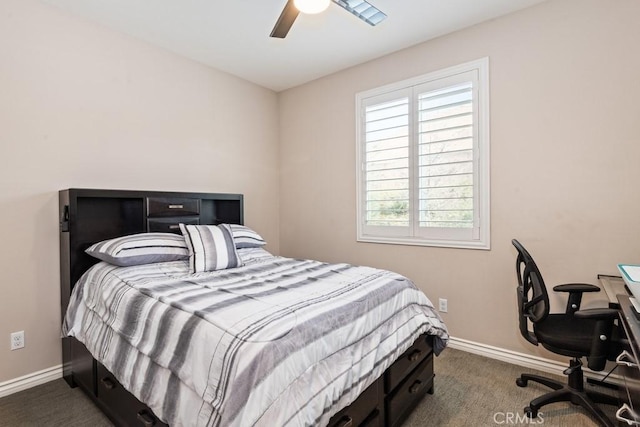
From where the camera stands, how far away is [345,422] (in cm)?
137

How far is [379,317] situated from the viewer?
1.67 m

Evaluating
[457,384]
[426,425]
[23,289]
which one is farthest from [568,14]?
[23,289]

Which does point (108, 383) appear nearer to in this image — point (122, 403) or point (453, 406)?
point (122, 403)

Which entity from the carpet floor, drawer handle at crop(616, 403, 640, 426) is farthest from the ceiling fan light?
the carpet floor

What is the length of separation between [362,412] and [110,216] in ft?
7.69

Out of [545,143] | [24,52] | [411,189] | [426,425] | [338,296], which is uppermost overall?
[24,52]

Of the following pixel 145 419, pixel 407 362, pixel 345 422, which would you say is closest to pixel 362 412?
pixel 345 422

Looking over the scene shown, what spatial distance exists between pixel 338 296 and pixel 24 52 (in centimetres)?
274

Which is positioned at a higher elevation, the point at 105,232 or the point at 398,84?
the point at 398,84

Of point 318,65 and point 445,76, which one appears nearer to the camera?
point 445,76

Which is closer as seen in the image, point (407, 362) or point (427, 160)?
point (407, 362)

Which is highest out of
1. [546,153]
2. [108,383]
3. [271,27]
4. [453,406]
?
[271,27]

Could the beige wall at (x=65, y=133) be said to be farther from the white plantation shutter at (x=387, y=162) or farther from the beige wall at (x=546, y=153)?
the beige wall at (x=546, y=153)

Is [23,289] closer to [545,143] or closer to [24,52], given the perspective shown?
[24,52]
